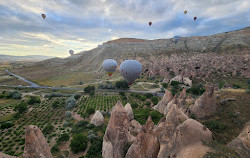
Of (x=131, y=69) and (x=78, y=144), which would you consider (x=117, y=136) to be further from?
(x=131, y=69)

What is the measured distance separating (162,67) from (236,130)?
6316 cm

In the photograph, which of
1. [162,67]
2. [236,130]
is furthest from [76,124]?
[162,67]

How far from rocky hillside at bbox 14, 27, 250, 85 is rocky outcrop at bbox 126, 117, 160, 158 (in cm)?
5562

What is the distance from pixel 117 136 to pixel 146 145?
11.9 ft

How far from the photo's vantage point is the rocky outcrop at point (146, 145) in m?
10.7

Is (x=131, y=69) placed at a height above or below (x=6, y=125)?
above

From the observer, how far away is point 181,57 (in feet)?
309

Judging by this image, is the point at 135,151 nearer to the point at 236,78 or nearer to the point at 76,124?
the point at 76,124

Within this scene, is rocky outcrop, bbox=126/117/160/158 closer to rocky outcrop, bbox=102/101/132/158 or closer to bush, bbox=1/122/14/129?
rocky outcrop, bbox=102/101/132/158

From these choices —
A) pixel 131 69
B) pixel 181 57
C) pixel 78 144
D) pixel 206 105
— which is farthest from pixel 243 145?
pixel 181 57

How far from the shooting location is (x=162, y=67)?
243ft

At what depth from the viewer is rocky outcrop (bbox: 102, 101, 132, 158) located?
12.9 metres

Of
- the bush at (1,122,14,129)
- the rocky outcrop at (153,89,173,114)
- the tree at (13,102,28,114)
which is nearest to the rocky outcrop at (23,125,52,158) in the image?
the bush at (1,122,14,129)

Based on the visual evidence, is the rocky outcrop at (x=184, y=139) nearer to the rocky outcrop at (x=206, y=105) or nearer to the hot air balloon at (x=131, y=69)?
the rocky outcrop at (x=206, y=105)
